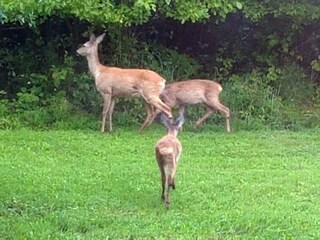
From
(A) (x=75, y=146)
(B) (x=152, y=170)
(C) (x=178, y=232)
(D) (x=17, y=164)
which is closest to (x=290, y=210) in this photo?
(C) (x=178, y=232)

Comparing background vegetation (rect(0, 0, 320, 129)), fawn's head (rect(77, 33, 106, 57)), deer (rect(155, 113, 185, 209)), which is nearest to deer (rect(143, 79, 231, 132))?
background vegetation (rect(0, 0, 320, 129))

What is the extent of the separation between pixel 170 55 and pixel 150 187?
273 inches

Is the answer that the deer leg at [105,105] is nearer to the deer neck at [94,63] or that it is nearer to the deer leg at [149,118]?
the deer neck at [94,63]

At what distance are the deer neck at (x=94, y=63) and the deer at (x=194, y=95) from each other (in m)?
1.05

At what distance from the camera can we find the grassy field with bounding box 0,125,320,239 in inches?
304

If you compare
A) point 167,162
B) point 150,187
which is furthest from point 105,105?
point 167,162

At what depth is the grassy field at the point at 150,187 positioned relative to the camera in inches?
304

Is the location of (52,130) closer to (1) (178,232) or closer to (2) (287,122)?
(2) (287,122)

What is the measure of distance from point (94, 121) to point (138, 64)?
1763 millimetres

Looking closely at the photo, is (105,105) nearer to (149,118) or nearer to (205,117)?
(149,118)

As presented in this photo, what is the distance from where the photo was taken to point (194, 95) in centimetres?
1396

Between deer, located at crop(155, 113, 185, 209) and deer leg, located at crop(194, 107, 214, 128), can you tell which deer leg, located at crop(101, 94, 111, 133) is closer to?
deer leg, located at crop(194, 107, 214, 128)

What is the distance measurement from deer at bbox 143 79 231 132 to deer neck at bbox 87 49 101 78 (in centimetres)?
105

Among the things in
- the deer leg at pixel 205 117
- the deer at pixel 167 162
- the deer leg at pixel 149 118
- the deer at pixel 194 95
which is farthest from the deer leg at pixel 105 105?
the deer at pixel 167 162
